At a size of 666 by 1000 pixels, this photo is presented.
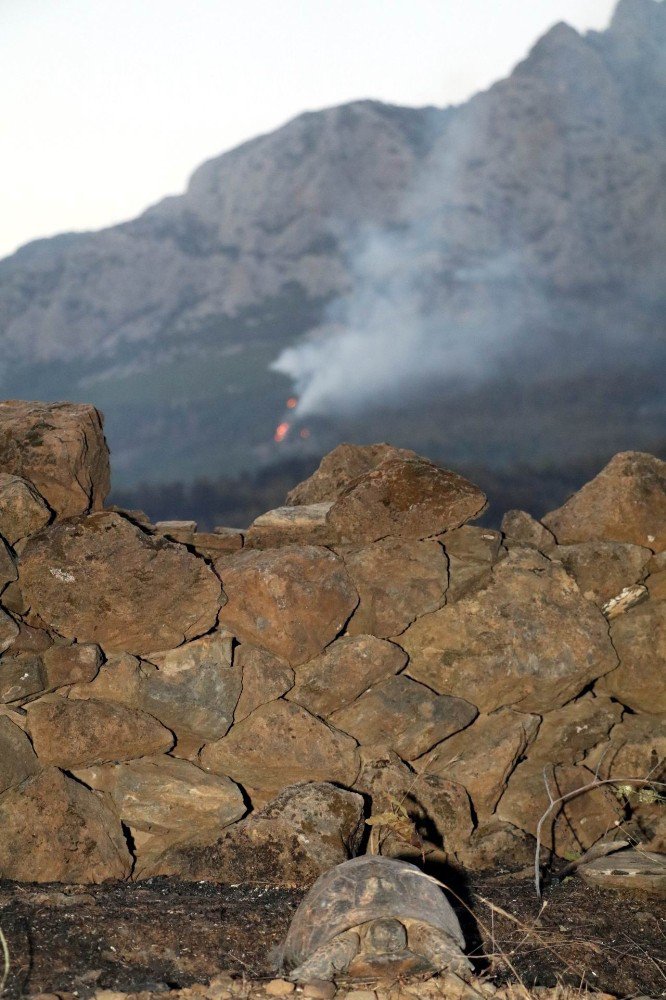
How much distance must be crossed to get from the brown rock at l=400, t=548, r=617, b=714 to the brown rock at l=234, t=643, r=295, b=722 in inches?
41.9

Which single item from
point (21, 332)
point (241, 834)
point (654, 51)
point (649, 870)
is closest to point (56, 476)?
point (241, 834)

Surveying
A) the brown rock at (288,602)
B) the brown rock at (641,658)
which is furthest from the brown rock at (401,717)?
the brown rock at (641,658)

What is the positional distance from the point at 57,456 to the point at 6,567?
97 centimetres

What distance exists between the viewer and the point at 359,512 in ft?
22.6

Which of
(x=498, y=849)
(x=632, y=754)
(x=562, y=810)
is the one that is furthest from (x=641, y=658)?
(x=498, y=849)

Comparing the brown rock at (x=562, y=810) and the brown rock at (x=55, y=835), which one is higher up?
the brown rock at (x=55, y=835)

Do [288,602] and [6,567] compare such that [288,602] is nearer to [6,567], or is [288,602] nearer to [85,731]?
[85,731]

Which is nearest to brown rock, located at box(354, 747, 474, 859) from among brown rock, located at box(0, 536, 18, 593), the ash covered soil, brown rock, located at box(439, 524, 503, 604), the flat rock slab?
the ash covered soil

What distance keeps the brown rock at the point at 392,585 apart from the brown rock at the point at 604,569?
4.02 feet

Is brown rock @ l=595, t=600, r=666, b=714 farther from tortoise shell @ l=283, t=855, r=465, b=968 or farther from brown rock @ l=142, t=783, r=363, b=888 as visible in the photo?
tortoise shell @ l=283, t=855, r=465, b=968

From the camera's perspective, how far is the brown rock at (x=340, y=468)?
25.4ft

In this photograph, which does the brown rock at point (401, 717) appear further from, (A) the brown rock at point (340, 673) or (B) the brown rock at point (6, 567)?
(B) the brown rock at point (6, 567)

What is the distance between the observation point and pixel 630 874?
19.4 ft

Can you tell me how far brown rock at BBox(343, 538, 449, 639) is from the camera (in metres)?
6.79
